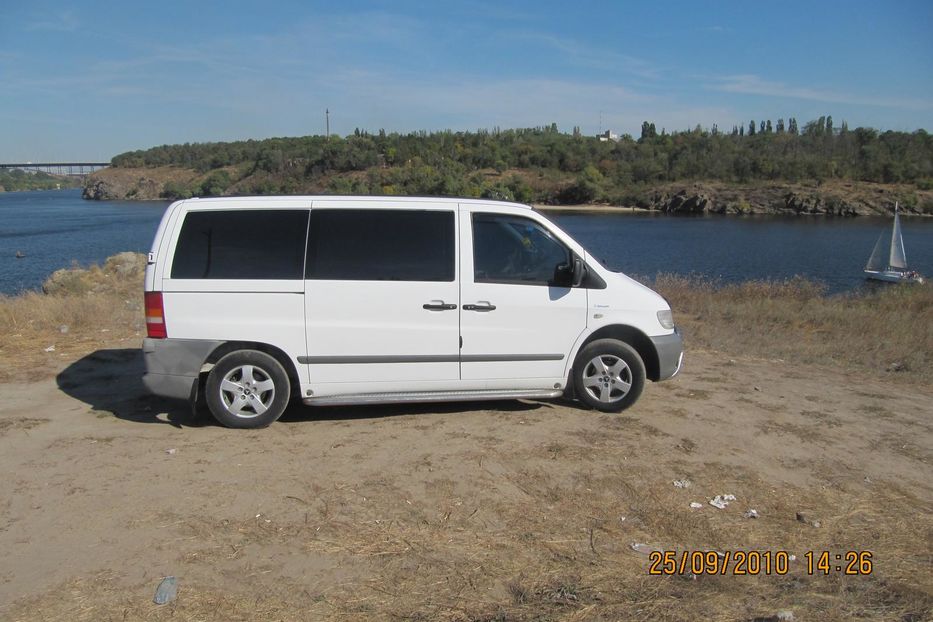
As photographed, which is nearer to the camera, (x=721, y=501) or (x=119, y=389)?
(x=721, y=501)

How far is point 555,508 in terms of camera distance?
4254 millimetres

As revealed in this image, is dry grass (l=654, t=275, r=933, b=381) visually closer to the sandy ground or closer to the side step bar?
the sandy ground

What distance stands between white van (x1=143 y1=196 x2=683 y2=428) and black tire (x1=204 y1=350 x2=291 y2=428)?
11 mm

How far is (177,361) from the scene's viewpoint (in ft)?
18.4

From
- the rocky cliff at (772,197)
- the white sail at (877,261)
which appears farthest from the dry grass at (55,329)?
the rocky cliff at (772,197)

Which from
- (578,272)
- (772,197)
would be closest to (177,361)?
(578,272)

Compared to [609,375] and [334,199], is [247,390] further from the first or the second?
[609,375]

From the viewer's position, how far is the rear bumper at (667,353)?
6.27 meters

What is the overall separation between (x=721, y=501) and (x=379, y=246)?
130 inches

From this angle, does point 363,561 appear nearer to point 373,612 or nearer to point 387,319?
point 373,612

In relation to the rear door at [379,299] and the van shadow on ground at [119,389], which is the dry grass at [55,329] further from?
the rear door at [379,299]

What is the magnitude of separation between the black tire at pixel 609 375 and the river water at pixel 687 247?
17.6 meters

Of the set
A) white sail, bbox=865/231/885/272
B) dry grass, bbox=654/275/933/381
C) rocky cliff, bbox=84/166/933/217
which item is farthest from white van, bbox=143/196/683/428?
rocky cliff, bbox=84/166/933/217

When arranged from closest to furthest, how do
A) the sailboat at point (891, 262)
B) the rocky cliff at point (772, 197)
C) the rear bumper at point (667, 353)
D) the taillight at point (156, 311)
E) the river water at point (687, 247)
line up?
the taillight at point (156, 311) < the rear bumper at point (667, 353) < the river water at point (687, 247) < the sailboat at point (891, 262) < the rocky cliff at point (772, 197)
